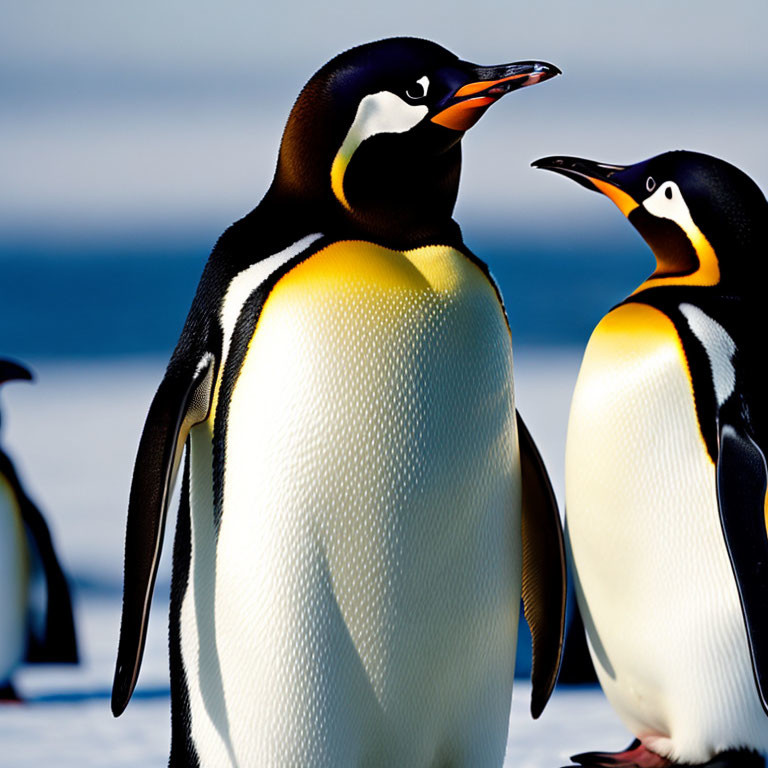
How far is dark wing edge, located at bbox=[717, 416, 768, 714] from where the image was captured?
1428mm

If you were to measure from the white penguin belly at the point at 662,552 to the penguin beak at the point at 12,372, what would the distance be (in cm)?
126

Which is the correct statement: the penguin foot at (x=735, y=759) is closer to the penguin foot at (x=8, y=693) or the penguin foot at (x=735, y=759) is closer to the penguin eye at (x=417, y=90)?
the penguin eye at (x=417, y=90)

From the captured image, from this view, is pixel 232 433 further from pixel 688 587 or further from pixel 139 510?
pixel 688 587

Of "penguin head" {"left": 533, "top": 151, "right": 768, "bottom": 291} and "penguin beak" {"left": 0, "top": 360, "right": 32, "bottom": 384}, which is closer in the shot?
"penguin head" {"left": 533, "top": 151, "right": 768, "bottom": 291}

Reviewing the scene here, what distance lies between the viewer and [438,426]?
114cm

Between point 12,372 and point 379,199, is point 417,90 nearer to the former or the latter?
A: point 379,199

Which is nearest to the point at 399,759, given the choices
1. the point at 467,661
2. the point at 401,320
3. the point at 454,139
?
the point at 467,661

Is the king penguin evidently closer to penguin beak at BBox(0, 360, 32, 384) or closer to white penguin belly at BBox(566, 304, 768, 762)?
white penguin belly at BBox(566, 304, 768, 762)

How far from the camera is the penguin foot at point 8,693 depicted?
84.0 inches

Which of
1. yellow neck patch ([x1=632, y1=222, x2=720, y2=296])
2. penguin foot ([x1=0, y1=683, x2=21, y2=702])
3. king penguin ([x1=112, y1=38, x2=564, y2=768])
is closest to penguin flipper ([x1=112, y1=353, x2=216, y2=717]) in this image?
king penguin ([x1=112, y1=38, x2=564, y2=768])

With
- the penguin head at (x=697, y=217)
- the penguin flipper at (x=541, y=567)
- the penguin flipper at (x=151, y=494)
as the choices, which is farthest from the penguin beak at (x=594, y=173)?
the penguin flipper at (x=151, y=494)

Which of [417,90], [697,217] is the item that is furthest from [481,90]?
[697,217]

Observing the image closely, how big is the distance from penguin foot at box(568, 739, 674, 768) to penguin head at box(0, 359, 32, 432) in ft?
4.19

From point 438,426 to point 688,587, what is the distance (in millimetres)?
522
